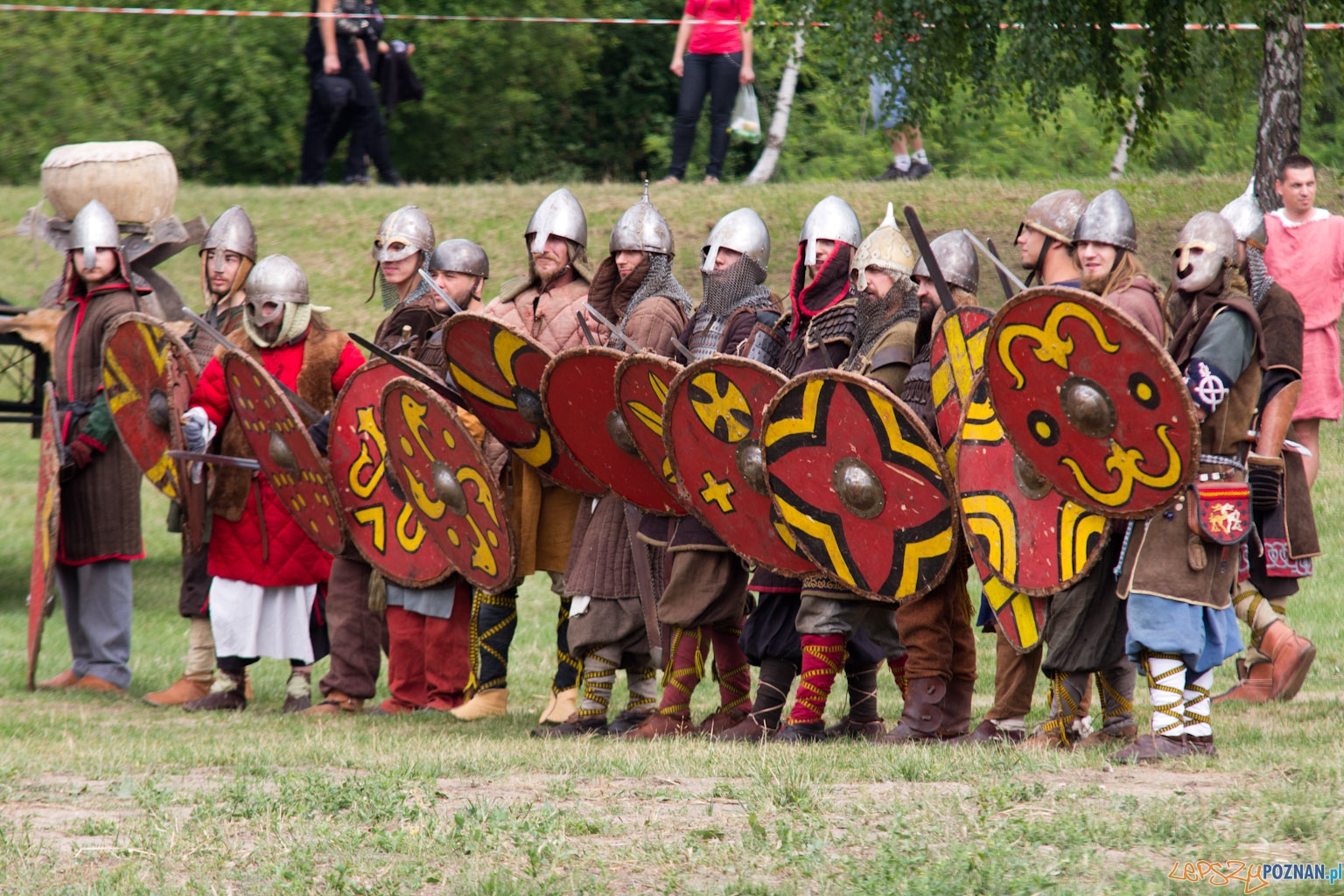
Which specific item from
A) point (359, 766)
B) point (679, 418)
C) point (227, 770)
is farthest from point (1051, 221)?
point (227, 770)

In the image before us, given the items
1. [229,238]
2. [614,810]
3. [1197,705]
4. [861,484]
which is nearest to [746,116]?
[229,238]

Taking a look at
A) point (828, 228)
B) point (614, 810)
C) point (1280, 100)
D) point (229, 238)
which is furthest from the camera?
point (1280, 100)

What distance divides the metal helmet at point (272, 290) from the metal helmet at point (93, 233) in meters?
0.82

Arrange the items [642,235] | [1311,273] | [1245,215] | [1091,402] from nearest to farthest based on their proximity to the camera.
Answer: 1. [1091,402]
2. [1245,215]
3. [642,235]
4. [1311,273]

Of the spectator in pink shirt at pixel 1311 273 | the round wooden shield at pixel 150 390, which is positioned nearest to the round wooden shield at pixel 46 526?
the round wooden shield at pixel 150 390

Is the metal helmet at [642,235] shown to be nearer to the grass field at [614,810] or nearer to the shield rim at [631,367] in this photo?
the shield rim at [631,367]

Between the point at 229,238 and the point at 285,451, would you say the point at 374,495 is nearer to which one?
the point at 285,451

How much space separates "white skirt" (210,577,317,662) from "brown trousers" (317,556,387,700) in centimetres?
20

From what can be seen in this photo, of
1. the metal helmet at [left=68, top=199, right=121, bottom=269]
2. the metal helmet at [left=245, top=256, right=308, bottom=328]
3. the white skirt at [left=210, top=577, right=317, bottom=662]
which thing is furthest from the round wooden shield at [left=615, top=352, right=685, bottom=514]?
the metal helmet at [left=68, top=199, right=121, bottom=269]

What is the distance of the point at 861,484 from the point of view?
4672mm

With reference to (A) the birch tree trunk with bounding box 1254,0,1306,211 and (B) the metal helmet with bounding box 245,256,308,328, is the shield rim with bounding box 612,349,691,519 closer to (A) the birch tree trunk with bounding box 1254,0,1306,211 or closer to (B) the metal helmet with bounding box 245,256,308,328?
(B) the metal helmet with bounding box 245,256,308,328

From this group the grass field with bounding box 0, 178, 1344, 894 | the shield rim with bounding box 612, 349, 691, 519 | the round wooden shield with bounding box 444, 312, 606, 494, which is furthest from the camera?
the round wooden shield with bounding box 444, 312, 606, 494

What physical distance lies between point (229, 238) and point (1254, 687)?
4.13 m

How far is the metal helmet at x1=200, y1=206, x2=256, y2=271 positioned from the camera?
260 inches
